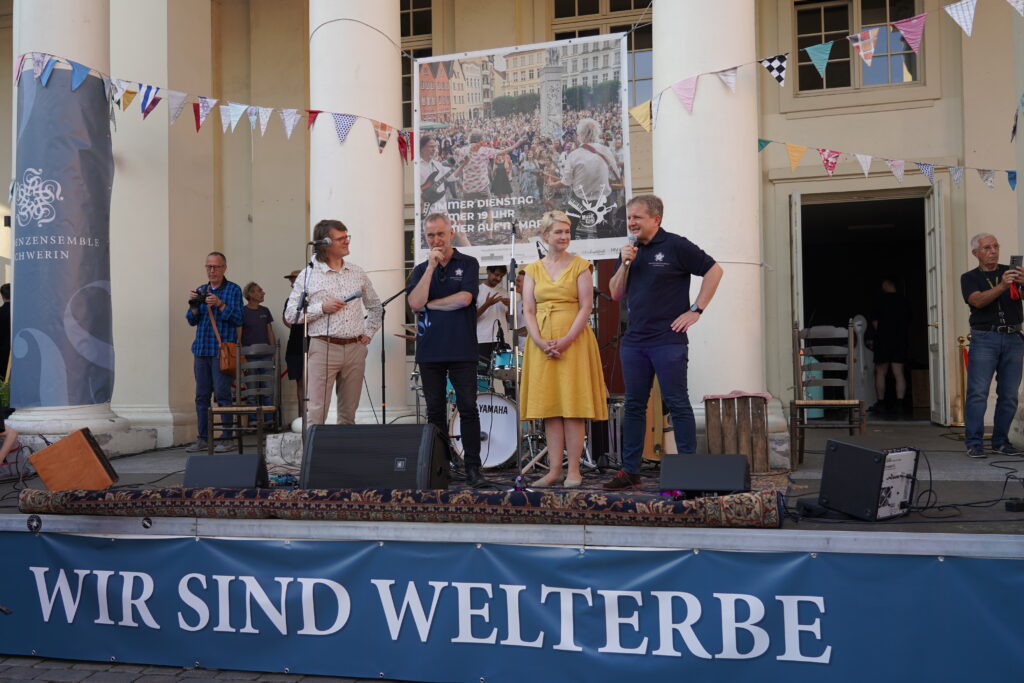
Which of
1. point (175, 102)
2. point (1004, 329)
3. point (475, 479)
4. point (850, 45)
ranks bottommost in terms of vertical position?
point (475, 479)

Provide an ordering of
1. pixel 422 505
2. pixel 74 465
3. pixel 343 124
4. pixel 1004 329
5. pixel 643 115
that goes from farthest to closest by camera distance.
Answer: pixel 343 124 → pixel 643 115 → pixel 1004 329 → pixel 74 465 → pixel 422 505

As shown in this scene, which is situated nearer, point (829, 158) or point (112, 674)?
point (112, 674)

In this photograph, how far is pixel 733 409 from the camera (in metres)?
6.23

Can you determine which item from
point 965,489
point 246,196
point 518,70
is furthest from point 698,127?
point 246,196

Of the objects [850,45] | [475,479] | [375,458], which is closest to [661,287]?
[475,479]

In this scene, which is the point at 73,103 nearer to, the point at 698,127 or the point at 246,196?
the point at 246,196

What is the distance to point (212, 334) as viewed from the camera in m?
8.68

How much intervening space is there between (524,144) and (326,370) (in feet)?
8.20

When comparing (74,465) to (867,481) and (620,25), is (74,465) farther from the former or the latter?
(620,25)

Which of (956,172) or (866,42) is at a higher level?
(866,42)

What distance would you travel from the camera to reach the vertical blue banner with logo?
7984mm


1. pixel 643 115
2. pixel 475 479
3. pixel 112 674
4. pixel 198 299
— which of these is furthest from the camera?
pixel 198 299

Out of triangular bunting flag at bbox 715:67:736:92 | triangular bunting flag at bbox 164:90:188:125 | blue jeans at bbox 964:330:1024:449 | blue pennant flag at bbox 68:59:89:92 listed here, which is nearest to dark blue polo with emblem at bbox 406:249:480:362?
triangular bunting flag at bbox 715:67:736:92

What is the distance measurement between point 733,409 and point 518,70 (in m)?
3.22
